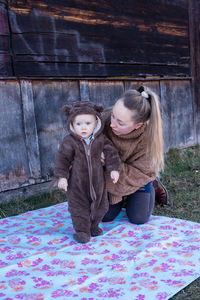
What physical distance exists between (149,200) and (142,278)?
3.41 ft

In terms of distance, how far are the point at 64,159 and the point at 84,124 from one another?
323 millimetres

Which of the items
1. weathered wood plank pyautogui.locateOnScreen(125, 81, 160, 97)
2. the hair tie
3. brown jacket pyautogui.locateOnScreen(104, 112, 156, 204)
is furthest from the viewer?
weathered wood plank pyautogui.locateOnScreen(125, 81, 160, 97)

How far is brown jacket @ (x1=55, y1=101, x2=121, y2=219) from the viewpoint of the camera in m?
2.50

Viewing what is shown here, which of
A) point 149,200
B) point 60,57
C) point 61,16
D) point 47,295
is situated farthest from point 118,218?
point 61,16

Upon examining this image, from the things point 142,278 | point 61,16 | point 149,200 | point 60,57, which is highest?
point 61,16

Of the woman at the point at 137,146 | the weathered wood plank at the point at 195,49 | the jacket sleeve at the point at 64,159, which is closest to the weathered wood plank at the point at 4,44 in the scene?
the woman at the point at 137,146

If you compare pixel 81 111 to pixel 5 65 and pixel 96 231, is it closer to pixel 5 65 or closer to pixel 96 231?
pixel 96 231

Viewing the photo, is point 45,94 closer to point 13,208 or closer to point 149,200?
point 13,208

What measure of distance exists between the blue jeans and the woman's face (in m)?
0.63

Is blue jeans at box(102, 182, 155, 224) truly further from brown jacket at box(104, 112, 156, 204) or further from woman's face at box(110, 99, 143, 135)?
woman's face at box(110, 99, 143, 135)

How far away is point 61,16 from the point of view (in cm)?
405

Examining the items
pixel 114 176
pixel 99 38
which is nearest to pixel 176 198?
pixel 114 176

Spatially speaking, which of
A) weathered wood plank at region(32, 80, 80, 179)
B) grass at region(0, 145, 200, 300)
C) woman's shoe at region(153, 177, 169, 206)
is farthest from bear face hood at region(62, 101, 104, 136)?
weathered wood plank at region(32, 80, 80, 179)

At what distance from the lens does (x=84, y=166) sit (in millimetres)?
2523
